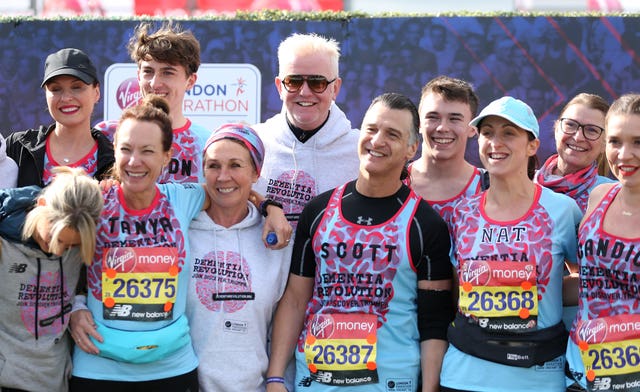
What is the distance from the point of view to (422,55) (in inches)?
265

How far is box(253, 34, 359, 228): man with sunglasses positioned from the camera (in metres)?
3.64

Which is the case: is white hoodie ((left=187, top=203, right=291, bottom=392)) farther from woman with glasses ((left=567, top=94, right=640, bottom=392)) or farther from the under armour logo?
woman with glasses ((left=567, top=94, right=640, bottom=392))

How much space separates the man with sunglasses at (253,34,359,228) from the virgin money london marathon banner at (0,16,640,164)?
3.08 meters

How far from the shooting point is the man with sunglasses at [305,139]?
12.0 feet

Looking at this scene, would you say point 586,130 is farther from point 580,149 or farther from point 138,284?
point 138,284

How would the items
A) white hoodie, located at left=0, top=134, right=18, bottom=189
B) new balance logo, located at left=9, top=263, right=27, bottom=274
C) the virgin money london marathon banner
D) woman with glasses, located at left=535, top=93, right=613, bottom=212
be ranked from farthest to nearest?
1. the virgin money london marathon banner
2. woman with glasses, located at left=535, top=93, right=613, bottom=212
3. white hoodie, located at left=0, top=134, right=18, bottom=189
4. new balance logo, located at left=9, top=263, right=27, bottom=274

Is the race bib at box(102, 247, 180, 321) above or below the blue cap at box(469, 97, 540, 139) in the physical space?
below

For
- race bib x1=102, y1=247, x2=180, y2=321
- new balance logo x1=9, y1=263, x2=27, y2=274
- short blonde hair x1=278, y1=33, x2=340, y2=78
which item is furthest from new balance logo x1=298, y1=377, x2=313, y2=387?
short blonde hair x1=278, y1=33, x2=340, y2=78

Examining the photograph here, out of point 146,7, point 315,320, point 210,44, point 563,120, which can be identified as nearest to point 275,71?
point 210,44

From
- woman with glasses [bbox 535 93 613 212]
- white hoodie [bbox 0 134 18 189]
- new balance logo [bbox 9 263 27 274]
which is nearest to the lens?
new balance logo [bbox 9 263 27 274]

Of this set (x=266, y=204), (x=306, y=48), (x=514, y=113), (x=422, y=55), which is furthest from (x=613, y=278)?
(x=422, y=55)

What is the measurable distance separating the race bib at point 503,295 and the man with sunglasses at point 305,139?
3.11ft

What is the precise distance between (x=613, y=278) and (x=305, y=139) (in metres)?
1.53

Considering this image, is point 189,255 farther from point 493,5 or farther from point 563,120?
point 493,5
